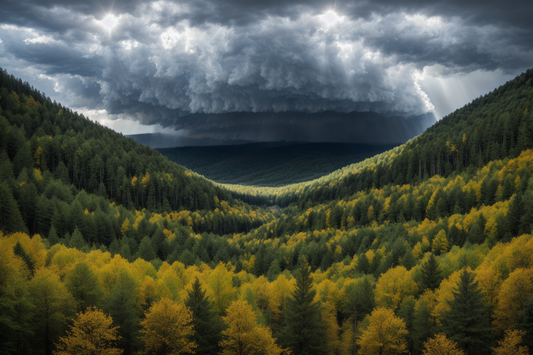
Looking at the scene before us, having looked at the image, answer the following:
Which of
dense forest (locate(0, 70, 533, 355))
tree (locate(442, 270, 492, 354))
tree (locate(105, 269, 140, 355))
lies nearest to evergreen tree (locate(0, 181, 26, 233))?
dense forest (locate(0, 70, 533, 355))

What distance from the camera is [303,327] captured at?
156 ft

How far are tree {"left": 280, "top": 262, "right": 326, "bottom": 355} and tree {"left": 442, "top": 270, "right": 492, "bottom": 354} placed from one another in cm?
1693

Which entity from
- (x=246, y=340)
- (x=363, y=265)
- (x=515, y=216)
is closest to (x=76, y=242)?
(x=246, y=340)

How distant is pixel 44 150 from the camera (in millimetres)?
170500

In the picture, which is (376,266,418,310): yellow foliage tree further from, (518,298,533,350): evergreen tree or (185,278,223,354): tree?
(185,278,223,354): tree

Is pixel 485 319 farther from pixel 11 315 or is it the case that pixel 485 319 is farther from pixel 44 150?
pixel 44 150

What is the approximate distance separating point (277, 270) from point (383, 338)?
68933mm

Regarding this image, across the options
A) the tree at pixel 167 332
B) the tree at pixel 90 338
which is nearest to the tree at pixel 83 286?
the tree at pixel 90 338

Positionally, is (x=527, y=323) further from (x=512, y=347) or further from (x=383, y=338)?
(x=383, y=338)

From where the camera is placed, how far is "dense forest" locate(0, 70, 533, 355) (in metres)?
42.9

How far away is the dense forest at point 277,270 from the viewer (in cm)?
4294

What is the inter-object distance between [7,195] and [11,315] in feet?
220

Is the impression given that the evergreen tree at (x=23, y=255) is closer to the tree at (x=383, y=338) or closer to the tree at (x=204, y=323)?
the tree at (x=204, y=323)

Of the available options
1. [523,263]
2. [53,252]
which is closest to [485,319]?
[523,263]
